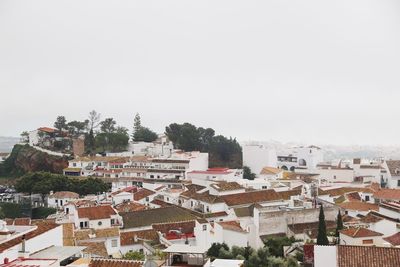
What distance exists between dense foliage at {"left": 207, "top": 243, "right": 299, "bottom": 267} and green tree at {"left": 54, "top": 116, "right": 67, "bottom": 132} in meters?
32.1

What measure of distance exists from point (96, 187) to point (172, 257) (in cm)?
2307

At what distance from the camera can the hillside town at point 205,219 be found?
29.8ft

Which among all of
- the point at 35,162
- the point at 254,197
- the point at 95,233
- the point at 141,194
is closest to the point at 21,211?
the point at 141,194

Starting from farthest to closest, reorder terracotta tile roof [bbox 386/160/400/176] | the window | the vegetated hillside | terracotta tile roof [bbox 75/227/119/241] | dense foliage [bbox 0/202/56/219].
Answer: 1. the vegetated hillside
2. terracotta tile roof [bbox 386/160/400/176]
3. dense foliage [bbox 0/202/56/219]
4. terracotta tile roof [bbox 75/227/119/241]
5. the window

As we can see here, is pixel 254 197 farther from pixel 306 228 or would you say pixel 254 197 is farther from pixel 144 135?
pixel 144 135

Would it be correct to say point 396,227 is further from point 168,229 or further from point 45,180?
point 45,180

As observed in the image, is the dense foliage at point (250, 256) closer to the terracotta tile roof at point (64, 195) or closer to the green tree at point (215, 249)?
the green tree at point (215, 249)

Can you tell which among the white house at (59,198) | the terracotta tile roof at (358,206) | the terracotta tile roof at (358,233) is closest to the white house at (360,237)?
the terracotta tile roof at (358,233)

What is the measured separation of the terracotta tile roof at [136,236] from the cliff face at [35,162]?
71.8ft

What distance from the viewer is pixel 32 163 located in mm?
38750

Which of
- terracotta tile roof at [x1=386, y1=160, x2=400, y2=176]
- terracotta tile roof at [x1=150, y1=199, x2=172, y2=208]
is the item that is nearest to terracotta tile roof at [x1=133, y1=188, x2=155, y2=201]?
terracotta tile roof at [x1=150, y1=199, x2=172, y2=208]

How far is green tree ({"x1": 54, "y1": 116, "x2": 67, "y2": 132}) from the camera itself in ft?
148

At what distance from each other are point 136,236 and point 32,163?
24.1m

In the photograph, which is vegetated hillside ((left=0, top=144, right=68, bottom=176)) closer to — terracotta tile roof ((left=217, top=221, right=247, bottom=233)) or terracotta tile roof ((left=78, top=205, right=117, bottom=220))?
terracotta tile roof ((left=78, top=205, right=117, bottom=220))
